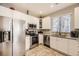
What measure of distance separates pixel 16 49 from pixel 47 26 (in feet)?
7.91

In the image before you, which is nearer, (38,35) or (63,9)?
(63,9)

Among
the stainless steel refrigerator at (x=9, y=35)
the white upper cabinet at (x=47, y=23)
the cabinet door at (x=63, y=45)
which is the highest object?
the white upper cabinet at (x=47, y=23)

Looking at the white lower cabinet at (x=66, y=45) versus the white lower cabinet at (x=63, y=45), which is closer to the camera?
the white lower cabinet at (x=66, y=45)

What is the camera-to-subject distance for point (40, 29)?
5.27m

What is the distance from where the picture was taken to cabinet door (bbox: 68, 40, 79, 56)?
3.12m

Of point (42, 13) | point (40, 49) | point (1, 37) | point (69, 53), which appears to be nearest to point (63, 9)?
point (42, 13)

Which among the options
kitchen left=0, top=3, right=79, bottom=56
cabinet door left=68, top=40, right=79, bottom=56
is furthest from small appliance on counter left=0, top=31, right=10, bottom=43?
cabinet door left=68, top=40, right=79, bottom=56

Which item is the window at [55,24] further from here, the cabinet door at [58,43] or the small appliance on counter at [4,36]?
the small appliance on counter at [4,36]

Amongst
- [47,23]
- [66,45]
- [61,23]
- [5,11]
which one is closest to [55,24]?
[61,23]

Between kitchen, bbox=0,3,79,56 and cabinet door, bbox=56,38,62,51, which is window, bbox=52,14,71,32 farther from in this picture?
cabinet door, bbox=56,38,62,51

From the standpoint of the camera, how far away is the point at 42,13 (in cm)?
419

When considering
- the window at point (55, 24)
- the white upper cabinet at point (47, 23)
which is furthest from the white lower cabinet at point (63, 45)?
the white upper cabinet at point (47, 23)

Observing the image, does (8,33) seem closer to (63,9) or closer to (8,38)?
(8,38)

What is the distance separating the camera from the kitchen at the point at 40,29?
248 cm
